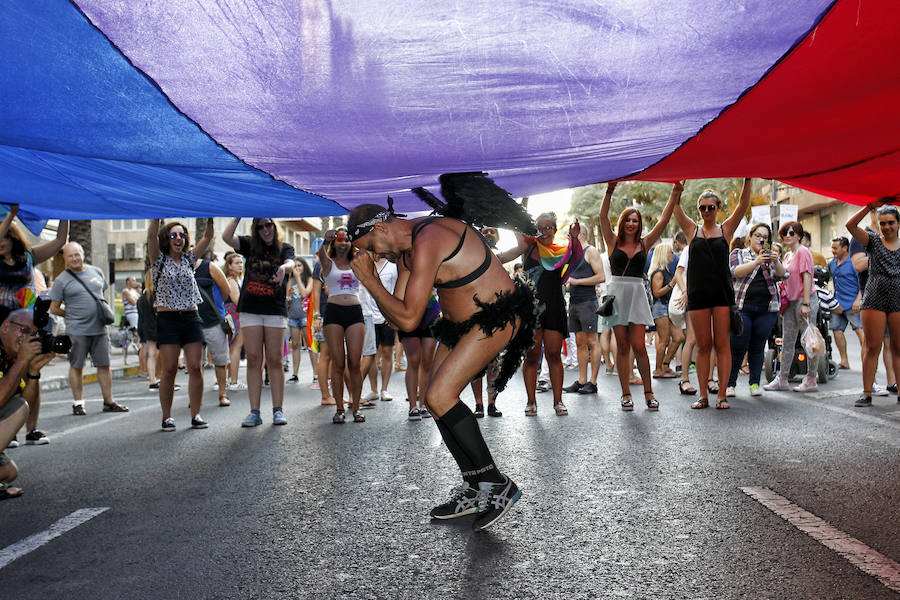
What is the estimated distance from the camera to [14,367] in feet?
15.1

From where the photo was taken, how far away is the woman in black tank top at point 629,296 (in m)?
8.23

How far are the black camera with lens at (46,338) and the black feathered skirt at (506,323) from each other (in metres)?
2.19

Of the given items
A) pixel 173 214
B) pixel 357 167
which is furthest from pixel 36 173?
pixel 357 167

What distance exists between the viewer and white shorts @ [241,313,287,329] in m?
7.73

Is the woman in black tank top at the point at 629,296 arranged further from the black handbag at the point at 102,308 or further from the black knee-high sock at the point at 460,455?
the black handbag at the point at 102,308

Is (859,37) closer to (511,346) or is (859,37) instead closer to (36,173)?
(511,346)

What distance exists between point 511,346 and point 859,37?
2.36m

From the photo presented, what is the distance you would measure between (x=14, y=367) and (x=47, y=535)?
3.42 ft

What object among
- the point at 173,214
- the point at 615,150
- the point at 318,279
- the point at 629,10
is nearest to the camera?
the point at 629,10

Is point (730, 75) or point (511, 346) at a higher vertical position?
point (730, 75)

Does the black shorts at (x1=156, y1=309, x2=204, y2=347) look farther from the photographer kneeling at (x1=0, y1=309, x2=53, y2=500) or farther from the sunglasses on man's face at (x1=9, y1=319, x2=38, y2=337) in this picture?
the sunglasses on man's face at (x1=9, y1=319, x2=38, y2=337)

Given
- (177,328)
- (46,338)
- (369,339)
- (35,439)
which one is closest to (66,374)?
(35,439)

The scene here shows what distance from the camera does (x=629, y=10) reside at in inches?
137

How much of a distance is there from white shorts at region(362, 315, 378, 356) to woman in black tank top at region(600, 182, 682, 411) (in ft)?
8.77
